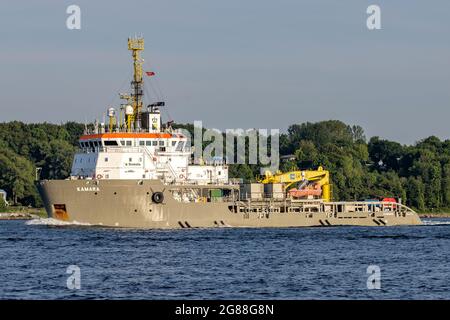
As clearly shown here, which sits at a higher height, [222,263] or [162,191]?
[162,191]

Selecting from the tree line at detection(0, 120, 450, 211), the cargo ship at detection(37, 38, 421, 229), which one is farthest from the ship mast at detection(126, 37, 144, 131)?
the tree line at detection(0, 120, 450, 211)

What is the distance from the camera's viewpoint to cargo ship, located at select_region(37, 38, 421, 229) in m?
73.0

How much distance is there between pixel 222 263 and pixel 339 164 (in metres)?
80.1

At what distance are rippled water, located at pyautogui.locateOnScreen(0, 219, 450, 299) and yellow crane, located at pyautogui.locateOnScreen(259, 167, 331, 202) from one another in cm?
861

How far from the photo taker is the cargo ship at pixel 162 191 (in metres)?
73.0

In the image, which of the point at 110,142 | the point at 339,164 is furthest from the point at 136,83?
the point at 339,164

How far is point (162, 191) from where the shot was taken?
7400 centimetres

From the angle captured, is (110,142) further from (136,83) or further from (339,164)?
(339,164)

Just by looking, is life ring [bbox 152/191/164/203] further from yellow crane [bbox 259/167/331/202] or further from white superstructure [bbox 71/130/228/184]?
yellow crane [bbox 259/167/331/202]

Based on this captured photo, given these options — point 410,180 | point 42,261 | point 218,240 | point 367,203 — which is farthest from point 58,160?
point 42,261

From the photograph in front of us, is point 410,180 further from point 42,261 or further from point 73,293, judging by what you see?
point 73,293

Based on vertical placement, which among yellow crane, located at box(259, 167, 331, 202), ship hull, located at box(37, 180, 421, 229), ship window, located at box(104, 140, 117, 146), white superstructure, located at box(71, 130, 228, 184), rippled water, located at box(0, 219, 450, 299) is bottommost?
rippled water, located at box(0, 219, 450, 299)
